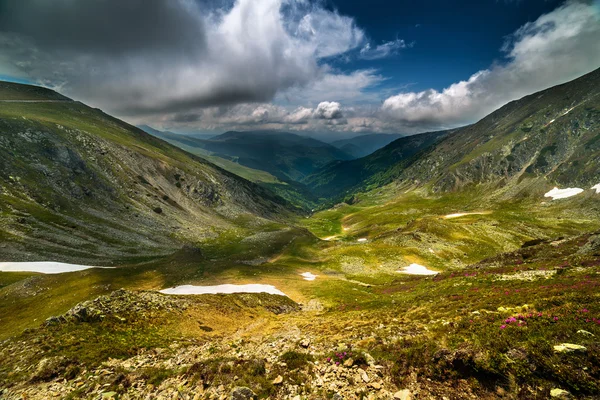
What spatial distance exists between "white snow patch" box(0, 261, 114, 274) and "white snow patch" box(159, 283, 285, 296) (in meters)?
51.8

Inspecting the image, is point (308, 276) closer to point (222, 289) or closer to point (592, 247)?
point (222, 289)

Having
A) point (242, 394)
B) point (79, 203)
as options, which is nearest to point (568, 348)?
point (242, 394)

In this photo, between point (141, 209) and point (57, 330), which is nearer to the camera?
point (57, 330)

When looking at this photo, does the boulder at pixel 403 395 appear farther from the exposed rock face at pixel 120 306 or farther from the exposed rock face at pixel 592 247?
the exposed rock face at pixel 592 247

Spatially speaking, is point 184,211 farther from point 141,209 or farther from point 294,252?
point 294,252

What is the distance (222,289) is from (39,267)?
69.8 meters

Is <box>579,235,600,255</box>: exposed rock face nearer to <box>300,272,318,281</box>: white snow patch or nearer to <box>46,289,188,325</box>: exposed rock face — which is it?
<box>300,272,318,281</box>: white snow patch

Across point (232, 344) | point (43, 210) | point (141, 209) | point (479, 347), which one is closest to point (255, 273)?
point (232, 344)

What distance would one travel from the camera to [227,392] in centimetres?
1772

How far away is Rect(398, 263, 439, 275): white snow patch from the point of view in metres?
91.6

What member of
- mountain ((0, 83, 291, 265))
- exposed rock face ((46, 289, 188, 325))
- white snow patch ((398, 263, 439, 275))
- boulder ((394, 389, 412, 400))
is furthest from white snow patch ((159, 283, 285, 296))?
mountain ((0, 83, 291, 265))

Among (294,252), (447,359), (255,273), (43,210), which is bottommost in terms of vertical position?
(294,252)

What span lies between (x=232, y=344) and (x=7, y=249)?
110 metres

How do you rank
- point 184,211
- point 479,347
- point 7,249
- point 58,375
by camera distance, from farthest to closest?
1. point 184,211
2. point 7,249
3. point 58,375
4. point 479,347
